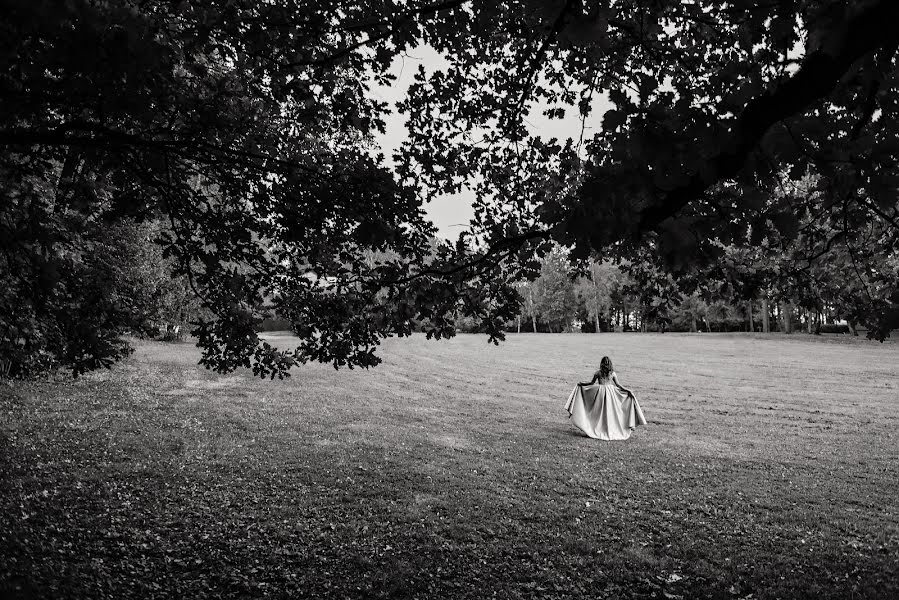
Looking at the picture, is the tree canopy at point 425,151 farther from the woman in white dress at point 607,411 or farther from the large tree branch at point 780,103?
the woman in white dress at point 607,411

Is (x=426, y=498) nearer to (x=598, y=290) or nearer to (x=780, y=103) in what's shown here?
(x=780, y=103)

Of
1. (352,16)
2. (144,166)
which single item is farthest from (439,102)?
(144,166)

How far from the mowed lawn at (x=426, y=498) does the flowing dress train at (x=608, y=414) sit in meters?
0.51

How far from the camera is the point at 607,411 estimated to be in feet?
46.0

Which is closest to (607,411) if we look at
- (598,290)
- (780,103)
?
(780,103)

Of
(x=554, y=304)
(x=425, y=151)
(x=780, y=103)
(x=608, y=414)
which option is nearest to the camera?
(x=780, y=103)

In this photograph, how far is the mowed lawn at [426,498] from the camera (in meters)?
6.38

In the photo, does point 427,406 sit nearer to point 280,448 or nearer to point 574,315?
point 280,448

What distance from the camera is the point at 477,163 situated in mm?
6754

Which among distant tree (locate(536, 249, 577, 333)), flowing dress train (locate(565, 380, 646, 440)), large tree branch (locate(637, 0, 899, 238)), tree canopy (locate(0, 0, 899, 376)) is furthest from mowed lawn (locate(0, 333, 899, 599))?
distant tree (locate(536, 249, 577, 333))

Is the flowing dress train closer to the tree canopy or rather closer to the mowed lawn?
the mowed lawn

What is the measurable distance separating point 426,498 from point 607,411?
6720 mm

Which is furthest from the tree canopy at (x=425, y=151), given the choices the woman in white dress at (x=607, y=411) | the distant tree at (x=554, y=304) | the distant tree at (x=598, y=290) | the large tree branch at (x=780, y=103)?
the distant tree at (x=554, y=304)

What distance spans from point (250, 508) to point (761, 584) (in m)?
7.07
